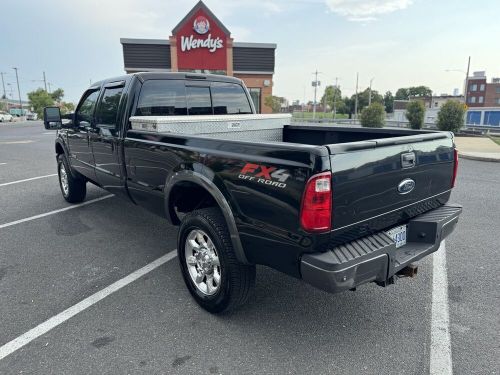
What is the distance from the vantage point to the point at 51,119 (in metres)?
5.49

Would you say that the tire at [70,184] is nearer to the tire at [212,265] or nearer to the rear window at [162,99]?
the rear window at [162,99]

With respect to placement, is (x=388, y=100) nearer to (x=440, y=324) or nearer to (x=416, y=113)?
(x=416, y=113)

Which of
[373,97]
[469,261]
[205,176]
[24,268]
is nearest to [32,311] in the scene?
[24,268]

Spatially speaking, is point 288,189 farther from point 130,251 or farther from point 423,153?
point 130,251

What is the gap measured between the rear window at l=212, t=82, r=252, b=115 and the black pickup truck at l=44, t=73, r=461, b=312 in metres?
0.49

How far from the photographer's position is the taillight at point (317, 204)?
214cm

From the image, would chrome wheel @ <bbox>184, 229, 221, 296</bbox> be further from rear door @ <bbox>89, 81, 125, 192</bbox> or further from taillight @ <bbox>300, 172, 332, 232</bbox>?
rear door @ <bbox>89, 81, 125, 192</bbox>

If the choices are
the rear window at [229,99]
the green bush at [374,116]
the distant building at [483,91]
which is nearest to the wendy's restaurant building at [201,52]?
the green bush at [374,116]

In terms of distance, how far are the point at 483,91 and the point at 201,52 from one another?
82363 millimetres

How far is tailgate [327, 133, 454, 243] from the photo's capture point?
2258mm

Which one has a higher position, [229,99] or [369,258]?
[229,99]

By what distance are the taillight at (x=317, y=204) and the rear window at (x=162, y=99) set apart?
8.50 feet

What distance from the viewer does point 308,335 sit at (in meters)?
2.77

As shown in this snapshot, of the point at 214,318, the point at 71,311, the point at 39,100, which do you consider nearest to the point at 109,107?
the point at 71,311
